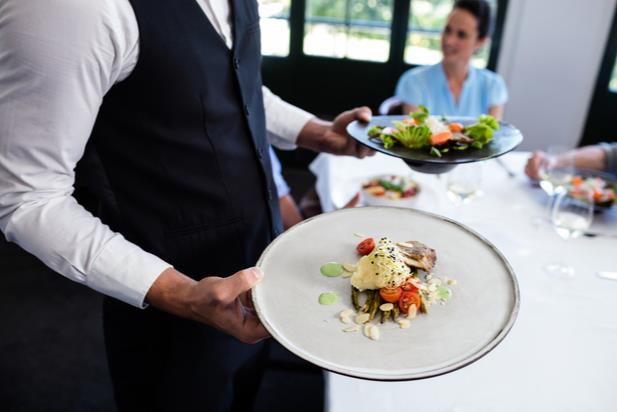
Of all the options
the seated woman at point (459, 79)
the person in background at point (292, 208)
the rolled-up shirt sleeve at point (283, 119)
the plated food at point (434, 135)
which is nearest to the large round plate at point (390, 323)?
the plated food at point (434, 135)

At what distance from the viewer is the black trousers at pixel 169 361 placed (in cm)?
131

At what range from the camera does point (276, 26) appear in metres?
4.13

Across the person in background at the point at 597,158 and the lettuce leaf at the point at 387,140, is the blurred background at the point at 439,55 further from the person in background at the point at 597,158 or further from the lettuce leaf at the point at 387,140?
the lettuce leaf at the point at 387,140

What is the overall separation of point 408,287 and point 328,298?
0.14 meters

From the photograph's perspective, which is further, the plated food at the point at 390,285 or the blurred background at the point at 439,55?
the blurred background at the point at 439,55

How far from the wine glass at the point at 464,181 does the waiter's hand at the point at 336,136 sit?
35 cm

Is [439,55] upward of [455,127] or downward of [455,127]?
downward

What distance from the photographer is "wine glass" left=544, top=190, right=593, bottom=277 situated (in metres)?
1.48

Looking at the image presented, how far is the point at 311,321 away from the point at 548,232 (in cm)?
116

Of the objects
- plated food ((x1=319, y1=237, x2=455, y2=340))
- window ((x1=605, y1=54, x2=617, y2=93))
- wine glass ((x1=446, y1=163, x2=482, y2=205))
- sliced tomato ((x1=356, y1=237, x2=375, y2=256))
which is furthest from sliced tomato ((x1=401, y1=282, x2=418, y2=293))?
window ((x1=605, y1=54, x2=617, y2=93))

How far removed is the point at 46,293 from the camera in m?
2.94

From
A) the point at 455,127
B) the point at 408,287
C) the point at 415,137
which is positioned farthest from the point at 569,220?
the point at 408,287

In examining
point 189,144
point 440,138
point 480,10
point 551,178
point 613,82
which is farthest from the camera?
point 613,82

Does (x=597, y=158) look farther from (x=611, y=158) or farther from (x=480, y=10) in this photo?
(x=480, y=10)
